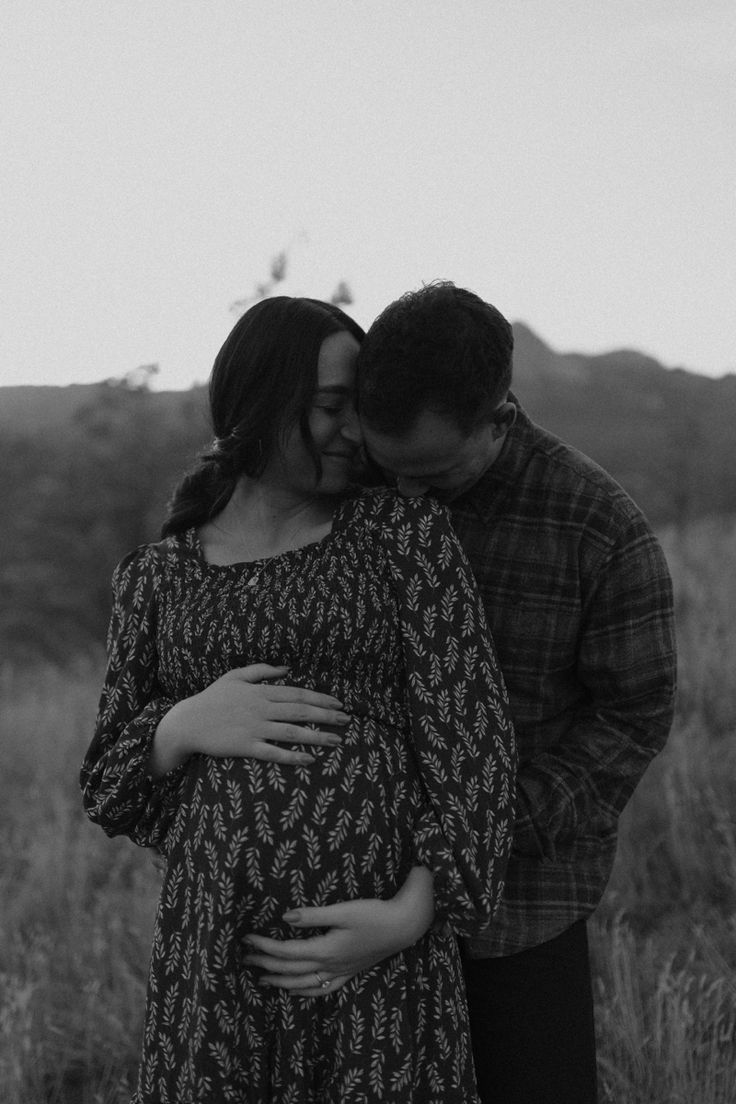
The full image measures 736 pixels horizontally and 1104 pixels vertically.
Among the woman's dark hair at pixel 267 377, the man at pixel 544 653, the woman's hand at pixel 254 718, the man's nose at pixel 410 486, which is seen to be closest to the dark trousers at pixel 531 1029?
the man at pixel 544 653

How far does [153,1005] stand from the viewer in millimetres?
1668

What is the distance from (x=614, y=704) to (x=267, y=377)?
30.9 inches

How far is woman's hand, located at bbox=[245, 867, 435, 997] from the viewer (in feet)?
4.88

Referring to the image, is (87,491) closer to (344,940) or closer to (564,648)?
(564,648)

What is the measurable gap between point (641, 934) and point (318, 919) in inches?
89.4

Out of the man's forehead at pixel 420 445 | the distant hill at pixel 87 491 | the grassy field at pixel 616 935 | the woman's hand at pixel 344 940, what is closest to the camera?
the woman's hand at pixel 344 940

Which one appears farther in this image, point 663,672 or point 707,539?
point 707,539

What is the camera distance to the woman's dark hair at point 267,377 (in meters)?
1.67

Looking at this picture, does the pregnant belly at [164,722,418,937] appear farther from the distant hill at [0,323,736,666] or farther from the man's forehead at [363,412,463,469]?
the distant hill at [0,323,736,666]

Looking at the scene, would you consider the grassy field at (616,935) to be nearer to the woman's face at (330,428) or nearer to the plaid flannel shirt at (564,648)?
the plaid flannel shirt at (564,648)

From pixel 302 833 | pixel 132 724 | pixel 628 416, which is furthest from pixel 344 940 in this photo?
pixel 628 416

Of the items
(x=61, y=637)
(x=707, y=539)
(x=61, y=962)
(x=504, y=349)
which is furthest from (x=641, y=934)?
(x=61, y=637)

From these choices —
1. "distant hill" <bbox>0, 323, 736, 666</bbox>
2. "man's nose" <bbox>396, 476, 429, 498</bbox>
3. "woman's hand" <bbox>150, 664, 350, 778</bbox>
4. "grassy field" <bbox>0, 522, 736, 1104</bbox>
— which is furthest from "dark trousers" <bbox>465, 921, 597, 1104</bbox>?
"distant hill" <bbox>0, 323, 736, 666</bbox>

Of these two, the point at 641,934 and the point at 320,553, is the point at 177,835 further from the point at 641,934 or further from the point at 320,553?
the point at 641,934
